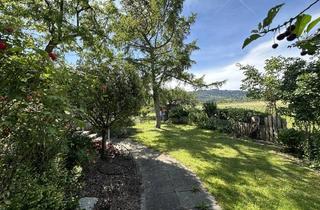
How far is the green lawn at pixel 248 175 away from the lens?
6.58 m

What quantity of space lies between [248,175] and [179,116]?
17.3 m

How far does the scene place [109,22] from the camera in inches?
640

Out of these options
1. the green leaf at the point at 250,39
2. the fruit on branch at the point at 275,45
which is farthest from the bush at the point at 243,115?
the green leaf at the point at 250,39

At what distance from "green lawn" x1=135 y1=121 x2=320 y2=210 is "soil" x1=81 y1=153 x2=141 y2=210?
2035mm

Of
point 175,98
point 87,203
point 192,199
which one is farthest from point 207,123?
point 87,203

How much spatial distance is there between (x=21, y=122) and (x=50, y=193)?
2924 mm

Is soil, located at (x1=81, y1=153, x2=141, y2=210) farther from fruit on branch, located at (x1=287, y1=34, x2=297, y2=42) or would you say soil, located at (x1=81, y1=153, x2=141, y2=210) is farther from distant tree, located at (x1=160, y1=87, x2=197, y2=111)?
distant tree, located at (x1=160, y1=87, x2=197, y2=111)

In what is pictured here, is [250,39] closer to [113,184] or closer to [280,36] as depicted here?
[280,36]

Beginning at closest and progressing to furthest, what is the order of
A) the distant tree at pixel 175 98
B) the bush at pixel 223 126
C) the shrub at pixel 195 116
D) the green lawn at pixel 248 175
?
the green lawn at pixel 248 175 → the bush at pixel 223 126 → the shrub at pixel 195 116 → the distant tree at pixel 175 98

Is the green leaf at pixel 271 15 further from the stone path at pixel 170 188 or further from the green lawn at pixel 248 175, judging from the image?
the green lawn at pixel 248 175

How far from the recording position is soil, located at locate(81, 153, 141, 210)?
6.77m

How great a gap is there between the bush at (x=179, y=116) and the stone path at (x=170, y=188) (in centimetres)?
1422

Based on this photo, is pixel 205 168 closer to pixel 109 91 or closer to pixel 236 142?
pixel 109 91

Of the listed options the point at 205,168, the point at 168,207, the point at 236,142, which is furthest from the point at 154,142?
the point at 168,207
